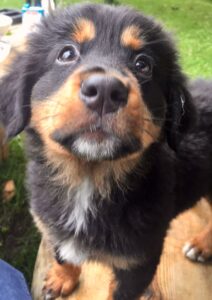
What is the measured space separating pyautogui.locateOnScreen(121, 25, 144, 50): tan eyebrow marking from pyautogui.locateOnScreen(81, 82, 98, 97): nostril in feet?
1.19

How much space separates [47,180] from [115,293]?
0.57 meters

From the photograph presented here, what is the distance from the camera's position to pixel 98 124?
4.34 feet

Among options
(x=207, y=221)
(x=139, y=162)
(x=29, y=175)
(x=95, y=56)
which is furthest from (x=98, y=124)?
(x=207, y=221)

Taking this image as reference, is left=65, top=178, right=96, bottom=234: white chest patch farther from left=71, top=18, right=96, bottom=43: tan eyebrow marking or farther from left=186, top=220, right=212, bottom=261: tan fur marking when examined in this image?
left=186, top=220, right=212, bottom=261: tan fur marking

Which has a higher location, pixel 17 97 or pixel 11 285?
pixel 17 97

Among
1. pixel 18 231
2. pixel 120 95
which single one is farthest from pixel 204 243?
pixel 120 95

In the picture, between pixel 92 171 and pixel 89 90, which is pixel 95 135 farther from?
pixel 92 171

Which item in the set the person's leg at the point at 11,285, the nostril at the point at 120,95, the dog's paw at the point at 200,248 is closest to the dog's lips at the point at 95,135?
the nostril at the point at 120,95

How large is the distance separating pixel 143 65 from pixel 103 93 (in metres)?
0.41

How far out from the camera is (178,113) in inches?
68.9

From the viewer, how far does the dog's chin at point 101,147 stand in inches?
53.8

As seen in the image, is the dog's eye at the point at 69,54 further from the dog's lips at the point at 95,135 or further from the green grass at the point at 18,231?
the green grass at the point at 18,231

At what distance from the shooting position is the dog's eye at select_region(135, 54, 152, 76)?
1616 mm

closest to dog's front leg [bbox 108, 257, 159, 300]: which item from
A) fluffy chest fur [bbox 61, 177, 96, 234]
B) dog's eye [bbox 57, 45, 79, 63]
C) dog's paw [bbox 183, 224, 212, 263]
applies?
fluffy chest fur [bbox 61, 177, 96, 234]
